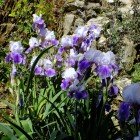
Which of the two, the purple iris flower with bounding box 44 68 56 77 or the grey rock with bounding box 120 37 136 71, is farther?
the grey rock with bounding box 120 37 136 71

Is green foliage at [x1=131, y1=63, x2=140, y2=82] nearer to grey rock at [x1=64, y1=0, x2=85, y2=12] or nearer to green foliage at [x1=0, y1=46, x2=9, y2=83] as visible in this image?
grey rock at [x1=64, y1=0, x2=85, y2=12]

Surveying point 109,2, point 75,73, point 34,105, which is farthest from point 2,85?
point 109,2

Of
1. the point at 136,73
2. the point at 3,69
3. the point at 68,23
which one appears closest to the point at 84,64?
the point at 3,69

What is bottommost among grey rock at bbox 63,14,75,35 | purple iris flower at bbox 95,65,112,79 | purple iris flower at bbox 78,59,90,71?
purple iris flower at bbox 95,65,112,79

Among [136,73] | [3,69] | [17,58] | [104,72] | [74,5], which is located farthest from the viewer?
[74,5]

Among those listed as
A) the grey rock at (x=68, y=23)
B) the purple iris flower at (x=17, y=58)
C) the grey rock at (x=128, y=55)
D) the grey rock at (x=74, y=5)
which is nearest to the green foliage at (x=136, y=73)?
the grey rock at (x=128, y=55)

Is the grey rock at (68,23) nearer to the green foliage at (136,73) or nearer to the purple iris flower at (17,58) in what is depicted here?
the green foliage at (136,73)

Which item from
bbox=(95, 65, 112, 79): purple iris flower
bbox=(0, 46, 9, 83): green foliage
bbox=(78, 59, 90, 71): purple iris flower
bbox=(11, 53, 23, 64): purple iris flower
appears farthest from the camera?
bbox=(0, 46, 9, 83): green foliage

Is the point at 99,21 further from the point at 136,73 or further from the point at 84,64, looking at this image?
the point at 84,64

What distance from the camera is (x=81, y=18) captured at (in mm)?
6441

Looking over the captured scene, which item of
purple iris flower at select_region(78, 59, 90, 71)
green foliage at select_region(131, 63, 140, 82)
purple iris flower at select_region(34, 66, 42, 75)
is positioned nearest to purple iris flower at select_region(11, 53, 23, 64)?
purple iris flower at select_region(34, 66, 42, 75)

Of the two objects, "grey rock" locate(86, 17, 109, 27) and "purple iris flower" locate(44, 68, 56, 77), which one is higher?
"grey rock" locate(86, 17, 109, 27)

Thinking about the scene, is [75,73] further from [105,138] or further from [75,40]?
[105,138]

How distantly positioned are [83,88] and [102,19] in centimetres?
385
